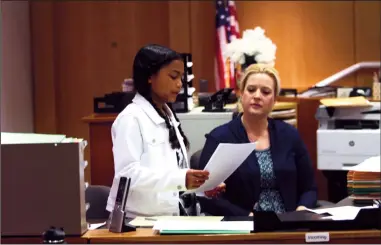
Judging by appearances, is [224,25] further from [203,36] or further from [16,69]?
[16,69]

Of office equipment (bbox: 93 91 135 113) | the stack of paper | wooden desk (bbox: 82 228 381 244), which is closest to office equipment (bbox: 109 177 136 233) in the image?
wooden desk (bbox: 82 228 381 244)

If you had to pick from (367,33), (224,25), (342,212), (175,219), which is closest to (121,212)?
(175,219)

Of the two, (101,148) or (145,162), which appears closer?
(145,162)

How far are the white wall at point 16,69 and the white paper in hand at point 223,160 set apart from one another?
3.20 metres

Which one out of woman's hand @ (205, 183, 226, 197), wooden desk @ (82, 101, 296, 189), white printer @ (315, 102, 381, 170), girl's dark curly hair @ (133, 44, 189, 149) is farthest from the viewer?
white printer @ (315, 102, 381, 170)

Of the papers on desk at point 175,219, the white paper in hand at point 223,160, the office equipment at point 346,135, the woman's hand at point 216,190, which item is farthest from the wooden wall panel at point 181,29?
the papers on desk at point 175,219

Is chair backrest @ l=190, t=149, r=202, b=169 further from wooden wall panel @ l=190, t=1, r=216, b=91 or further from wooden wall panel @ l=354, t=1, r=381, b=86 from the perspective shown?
wooden wall panel @ l=354, t=1, r=381, b=86

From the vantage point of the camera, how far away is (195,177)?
8.36ft

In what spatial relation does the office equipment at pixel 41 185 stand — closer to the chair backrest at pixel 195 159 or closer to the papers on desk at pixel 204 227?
the papers on desk at pixel 204 227

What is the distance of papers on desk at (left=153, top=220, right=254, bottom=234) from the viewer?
214 cm

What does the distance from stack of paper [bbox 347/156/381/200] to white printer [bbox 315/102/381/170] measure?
207 cm

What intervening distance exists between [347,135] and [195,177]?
2.40 metres

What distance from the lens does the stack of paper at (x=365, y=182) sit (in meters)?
2.60

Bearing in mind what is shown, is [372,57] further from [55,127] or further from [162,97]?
[162,97]
